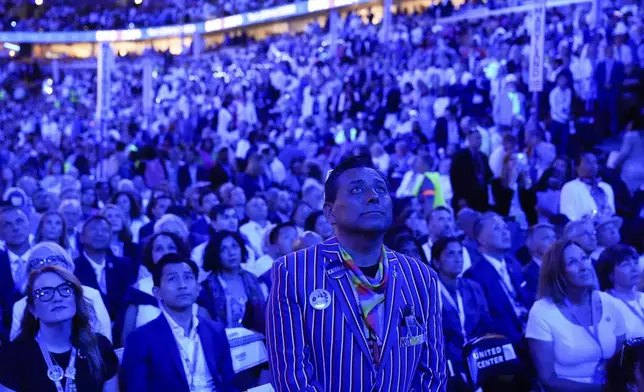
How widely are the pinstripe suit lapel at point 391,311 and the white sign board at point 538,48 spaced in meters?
8.86

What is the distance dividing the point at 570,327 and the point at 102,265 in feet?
10.5

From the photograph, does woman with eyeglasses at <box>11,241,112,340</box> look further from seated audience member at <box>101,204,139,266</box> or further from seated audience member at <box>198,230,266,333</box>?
seated audience member at <box>101,204,139,266</box>

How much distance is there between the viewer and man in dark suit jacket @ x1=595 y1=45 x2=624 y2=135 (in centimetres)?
1212

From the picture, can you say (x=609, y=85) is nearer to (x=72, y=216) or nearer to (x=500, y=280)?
(x=500, y=280)

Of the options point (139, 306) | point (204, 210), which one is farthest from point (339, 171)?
point (204, 210)

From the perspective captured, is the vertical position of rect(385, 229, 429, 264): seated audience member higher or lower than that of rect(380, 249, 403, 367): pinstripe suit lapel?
lower

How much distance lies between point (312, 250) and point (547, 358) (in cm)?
234

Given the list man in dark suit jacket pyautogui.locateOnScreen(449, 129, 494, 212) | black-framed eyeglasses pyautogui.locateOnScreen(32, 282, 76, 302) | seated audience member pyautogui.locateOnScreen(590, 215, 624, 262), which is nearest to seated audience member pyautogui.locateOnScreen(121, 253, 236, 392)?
black-framed eyeglasses pyautogui.locateOnScreen(32, 282, 76, 302)

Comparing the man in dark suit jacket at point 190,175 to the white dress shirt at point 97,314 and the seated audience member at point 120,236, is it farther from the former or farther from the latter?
the white dress shirt at point 97,314

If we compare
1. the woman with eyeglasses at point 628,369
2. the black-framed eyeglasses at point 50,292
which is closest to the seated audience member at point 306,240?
the black-framed eyeglasses at point 50,292

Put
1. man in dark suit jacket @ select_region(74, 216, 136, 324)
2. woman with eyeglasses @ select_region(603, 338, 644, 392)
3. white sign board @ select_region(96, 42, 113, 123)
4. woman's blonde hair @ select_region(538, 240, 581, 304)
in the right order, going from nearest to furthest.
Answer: woman with eyeglasses @ select_region(603, 338, 644, 392) → woman's blonde hair @ select_region(538, 240, 581, 304) → man in dark suit jacket @ select_region(74, 216, 136, 324) → white sign board @ select_region(96, 42, 113, 123)

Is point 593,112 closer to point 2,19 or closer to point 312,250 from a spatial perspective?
point 312,250

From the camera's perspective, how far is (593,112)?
12500 millimetres

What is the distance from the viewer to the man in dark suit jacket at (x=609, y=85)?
12125mm
